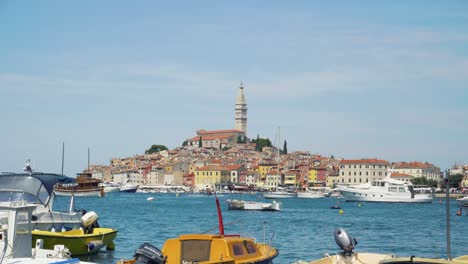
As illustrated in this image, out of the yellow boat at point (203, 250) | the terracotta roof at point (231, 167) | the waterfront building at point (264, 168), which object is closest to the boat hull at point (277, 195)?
the waterfront building at point (264, 168)

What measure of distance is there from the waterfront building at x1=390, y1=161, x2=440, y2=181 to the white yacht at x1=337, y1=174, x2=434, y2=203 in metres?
74.1

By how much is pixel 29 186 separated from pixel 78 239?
10.7 ft

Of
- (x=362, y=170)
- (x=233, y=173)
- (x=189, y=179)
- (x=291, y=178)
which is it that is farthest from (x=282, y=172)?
(x=189, y=179)

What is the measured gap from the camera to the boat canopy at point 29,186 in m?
20.4

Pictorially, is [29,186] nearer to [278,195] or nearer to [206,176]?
[278,195]

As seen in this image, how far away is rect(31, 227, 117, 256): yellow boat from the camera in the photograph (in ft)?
76.7

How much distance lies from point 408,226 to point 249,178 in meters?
133

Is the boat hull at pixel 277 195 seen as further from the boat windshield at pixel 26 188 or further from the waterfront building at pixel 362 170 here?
the boat windshield at pixel 26 188

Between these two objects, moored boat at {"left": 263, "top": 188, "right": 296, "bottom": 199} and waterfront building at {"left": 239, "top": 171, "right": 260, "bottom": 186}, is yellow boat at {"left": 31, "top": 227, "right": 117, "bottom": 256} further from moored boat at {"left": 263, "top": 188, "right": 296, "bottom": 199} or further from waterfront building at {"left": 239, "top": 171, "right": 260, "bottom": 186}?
waterfront building at {"left": 239, "top": 171, "right": 260, "bottom": 186}

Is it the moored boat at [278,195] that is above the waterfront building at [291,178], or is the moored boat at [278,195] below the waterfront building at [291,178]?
below

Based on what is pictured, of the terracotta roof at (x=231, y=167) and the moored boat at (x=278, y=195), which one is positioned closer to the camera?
the moored boat at (x=278, y=195)

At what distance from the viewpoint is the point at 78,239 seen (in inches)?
971

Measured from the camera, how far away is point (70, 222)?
2611cm

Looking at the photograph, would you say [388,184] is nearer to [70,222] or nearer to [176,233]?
[176,233]
